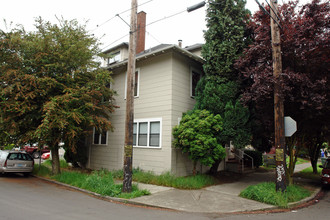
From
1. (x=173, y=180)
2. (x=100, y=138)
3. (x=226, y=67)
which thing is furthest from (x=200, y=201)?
(x=100, y=138)

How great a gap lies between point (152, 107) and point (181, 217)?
6.97m

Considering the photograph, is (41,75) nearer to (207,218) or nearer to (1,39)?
(1,39)

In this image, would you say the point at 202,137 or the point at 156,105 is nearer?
the point at 202,137

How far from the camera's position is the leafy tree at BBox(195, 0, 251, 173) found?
1030 cm

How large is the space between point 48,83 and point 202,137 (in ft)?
24.8

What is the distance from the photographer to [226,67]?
10.8 metres

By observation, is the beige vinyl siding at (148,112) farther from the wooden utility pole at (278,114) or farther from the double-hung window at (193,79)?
the wooden utility pole at (278,114)

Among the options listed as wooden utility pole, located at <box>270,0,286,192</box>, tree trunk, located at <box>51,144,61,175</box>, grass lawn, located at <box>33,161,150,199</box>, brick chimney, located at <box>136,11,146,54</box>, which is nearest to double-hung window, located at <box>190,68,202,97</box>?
wooden utility pole, located at <box>270,0,286,192</box>

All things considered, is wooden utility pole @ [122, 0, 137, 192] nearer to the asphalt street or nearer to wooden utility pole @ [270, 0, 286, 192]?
the asphalt street

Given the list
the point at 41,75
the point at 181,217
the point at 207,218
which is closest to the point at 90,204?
the point at 181,217

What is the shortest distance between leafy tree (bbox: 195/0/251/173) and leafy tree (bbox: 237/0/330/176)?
2.47 ft

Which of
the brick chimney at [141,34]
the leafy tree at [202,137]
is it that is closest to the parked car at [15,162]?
→ the leafy tree at [202,137]

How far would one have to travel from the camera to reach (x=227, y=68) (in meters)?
10.8

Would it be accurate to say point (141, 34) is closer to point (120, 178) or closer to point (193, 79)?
point (193, 79)
